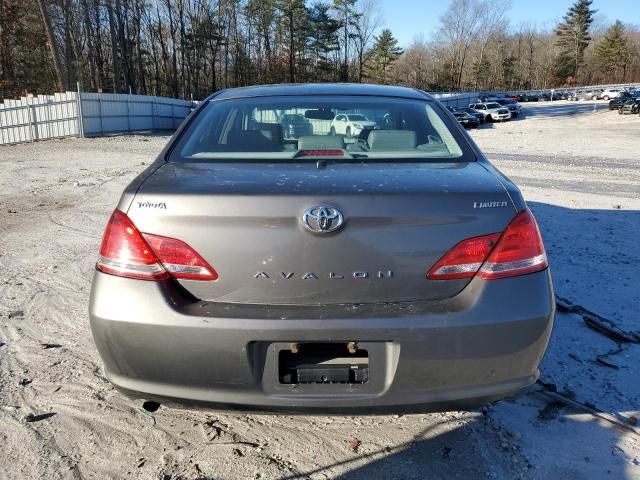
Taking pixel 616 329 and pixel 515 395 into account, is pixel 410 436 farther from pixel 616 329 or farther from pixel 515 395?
pixel 616 329

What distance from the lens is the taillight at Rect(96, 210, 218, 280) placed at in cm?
189

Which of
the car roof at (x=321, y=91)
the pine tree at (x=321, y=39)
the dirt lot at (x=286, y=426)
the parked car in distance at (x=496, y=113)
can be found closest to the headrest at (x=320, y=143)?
the car roof at (x=321, y=91)

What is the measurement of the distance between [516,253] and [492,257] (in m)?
0.10

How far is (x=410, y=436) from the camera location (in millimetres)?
2381

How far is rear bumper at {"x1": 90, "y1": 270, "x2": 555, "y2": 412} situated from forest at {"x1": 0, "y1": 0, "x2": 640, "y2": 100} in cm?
3128

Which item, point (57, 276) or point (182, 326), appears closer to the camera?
point (182, 326)

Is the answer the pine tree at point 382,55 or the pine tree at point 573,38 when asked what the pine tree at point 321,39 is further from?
the pine tree at point 573,38

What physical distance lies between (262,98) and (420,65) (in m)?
99.8

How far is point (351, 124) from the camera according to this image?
3928 mm

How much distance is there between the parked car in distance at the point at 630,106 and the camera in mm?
38812

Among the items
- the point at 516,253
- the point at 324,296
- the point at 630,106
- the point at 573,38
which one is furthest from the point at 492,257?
the point at 573,38

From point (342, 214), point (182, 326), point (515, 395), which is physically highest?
point (342, 214)

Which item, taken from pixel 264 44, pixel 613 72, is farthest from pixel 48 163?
pixel 613 72

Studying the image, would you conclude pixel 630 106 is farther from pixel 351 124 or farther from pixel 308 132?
pixel 308 132
